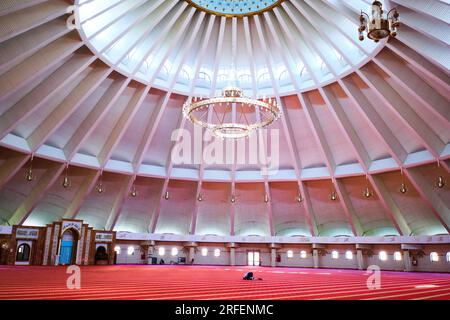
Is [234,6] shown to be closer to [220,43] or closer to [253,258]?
[220,43]

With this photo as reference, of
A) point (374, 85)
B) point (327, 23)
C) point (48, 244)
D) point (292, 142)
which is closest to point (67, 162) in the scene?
point (48, 244)

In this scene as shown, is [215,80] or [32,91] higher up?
[215,80]

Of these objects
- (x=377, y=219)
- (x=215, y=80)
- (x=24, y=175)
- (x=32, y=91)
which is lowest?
(x=377, y=219)

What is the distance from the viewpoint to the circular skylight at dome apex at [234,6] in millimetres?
15023

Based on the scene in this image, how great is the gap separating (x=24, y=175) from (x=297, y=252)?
60.7 ft

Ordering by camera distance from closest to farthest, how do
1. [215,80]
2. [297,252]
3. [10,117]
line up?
1. [10,117]
2. [215,80]
3. [297,252]

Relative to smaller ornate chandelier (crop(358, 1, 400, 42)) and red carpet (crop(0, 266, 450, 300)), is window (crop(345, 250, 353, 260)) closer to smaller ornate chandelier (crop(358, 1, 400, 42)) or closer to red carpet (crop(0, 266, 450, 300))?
red carpet (crop(0, 266, 450, 300))

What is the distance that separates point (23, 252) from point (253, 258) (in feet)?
50.2

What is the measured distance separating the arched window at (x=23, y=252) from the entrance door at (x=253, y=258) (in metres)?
14.6

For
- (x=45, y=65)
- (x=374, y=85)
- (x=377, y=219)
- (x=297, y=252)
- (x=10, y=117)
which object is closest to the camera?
(x=45, y=65)

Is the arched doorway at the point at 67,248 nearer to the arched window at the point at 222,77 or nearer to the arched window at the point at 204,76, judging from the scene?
the arched window at the point at 204,76

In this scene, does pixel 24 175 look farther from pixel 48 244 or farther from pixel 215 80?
pixel 215 80

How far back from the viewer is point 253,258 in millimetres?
27266

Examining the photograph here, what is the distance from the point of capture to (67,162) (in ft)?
63.3
